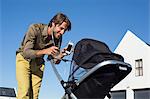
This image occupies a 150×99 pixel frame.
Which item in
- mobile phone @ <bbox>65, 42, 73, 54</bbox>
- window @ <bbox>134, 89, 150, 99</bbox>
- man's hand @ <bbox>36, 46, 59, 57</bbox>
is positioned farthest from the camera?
window @ <bbox>134, 89, 150, 99</bbox>

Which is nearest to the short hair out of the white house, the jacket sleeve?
the jacket sleeve

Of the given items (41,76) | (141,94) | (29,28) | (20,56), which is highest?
(29,28)

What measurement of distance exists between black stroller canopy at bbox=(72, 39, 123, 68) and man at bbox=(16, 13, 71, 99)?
0.24m

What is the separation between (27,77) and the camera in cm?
433

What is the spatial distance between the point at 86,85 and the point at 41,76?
928mm

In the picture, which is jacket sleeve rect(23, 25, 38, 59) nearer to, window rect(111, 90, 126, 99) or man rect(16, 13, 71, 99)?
man rect(16, 13, 71, 99)

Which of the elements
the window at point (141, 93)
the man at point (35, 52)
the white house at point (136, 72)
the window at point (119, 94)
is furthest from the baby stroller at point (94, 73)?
the window at point (119, 94)

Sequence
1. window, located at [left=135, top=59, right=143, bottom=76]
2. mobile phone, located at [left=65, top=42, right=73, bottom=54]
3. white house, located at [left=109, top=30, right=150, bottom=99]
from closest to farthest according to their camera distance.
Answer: mobile phone, located at [left=65, top=42, right=73, bottom=54] < white house, located at [left=109, top=30, right=150, bottom=99] < window, located at [left=135, top=59, right=143, bottom=76]

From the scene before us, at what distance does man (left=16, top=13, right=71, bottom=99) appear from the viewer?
163 inches

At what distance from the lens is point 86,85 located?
150 inches

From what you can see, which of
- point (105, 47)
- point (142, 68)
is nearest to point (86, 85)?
point (105, 47)

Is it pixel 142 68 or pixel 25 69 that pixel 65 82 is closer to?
pixel 25 69

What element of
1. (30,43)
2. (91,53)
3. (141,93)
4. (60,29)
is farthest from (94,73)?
(141,93)

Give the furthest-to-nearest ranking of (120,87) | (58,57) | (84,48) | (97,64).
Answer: (120,87) < (58,57) < (84,48) < (97,64)
